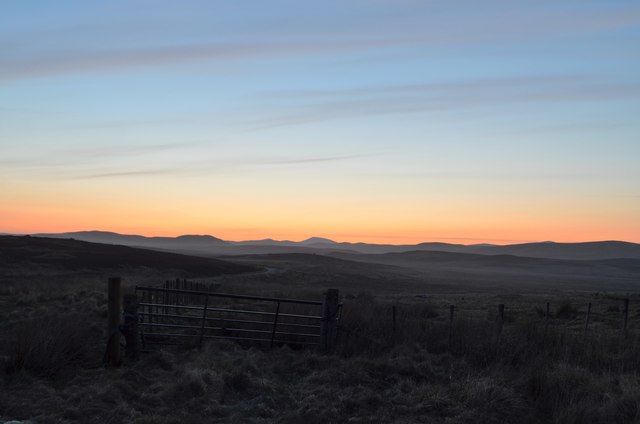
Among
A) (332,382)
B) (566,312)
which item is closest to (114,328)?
(332,382)

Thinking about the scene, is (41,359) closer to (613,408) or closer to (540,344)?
(613,408)

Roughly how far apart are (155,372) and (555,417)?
686 cm

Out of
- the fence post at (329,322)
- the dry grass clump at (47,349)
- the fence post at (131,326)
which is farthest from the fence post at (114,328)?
the fence post at (329,322)

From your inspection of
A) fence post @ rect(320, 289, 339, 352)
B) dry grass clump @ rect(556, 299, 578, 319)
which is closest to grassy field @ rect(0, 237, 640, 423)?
fence post @ rect(320, 289, 339, 352)

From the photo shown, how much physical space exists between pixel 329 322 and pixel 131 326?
4.26 m

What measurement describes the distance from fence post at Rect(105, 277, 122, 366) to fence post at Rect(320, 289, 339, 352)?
14.3ft

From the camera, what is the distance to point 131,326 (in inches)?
486

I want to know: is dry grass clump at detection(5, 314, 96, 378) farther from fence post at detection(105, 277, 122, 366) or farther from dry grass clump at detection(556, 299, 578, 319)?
dry grass clump at detection(556, 299, 578, 319)

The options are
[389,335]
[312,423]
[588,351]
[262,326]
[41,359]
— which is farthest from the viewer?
[262,326]

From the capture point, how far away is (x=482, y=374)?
1167 cm

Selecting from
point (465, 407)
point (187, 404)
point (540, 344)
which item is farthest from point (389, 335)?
point (187, 404)

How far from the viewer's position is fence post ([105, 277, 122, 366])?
39.0 feet

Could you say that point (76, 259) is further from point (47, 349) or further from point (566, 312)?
point (47, 349)

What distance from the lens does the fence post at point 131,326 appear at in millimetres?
12336
